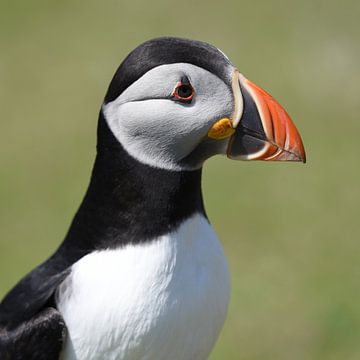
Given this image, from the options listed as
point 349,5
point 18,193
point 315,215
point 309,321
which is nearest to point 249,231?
point 315,215

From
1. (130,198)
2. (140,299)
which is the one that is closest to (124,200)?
(130,198)

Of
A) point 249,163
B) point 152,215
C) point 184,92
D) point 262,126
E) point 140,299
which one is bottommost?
point 249,163

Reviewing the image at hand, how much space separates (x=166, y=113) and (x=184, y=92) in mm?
77

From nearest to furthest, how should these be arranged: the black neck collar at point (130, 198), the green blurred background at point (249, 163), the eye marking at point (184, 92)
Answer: the eye marking at point (184, 92) < the black neck collar at point (130, 198) < the green blurred background at point (249, 163)

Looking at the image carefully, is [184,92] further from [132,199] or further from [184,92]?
[132,199]

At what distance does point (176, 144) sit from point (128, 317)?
52cm

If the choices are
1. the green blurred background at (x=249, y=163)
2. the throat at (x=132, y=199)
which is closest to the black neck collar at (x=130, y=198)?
the throat at (x=132, y=199)

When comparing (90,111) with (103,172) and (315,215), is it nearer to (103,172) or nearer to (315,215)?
(315,215)

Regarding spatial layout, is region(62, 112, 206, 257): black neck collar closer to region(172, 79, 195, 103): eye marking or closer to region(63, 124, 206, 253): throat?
region(63, 124, 206, 253): throat

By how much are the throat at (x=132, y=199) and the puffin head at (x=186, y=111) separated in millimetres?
36

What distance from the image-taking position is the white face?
9.55 ft

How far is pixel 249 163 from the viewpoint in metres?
7.07

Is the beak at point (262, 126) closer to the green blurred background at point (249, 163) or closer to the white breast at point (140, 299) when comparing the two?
the white breast at point (140, 299)

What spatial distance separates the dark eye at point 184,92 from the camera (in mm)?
2910
